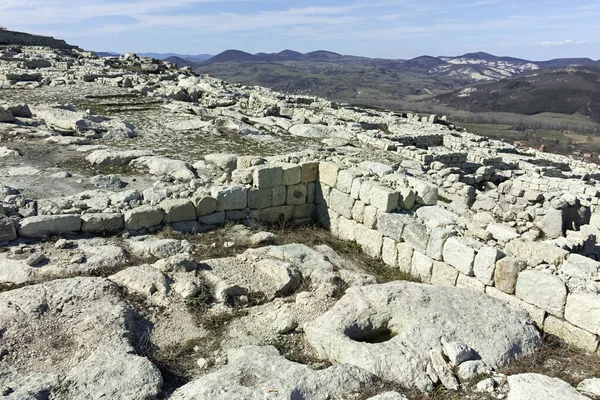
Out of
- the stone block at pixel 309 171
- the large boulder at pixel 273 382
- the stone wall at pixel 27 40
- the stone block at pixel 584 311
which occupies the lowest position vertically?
the large boulder at pixel 273 382

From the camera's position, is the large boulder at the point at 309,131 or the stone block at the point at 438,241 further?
the large boulder at the point at 309,131

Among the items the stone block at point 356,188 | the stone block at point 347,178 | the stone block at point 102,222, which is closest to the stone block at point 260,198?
the stone block at point 347,178

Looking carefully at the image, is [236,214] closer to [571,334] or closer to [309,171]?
[309,171]

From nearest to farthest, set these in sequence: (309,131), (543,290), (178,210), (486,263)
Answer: (543,290), (486,263), (178,210), (309,131)

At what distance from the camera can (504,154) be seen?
20.3 metres

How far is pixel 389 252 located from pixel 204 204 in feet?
11.6

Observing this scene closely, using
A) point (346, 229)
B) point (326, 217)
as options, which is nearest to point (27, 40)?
point (326, 217)

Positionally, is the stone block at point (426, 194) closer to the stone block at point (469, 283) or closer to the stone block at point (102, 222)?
the stone block at point (469, 283)

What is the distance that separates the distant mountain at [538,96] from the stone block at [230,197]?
123965mm

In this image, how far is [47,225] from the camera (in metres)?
7.14

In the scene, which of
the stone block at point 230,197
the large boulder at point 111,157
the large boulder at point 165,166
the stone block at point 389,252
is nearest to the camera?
the stone block at point 389,252

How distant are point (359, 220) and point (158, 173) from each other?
4900mm

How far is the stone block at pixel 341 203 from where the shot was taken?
29.7 ft

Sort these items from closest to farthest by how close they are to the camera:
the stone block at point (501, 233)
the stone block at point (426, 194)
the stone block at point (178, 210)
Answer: the stone block at point (501, 233), the stone block at point (178, 210), the stone block at point (426, 194)
